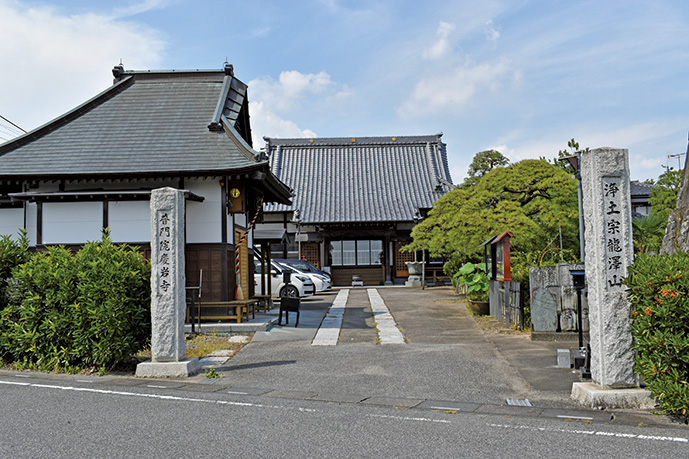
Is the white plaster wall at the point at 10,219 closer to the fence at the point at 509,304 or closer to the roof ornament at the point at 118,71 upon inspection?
the roof ornament at the point at 118,71

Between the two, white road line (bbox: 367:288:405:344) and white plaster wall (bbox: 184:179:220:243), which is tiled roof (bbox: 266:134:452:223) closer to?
white road line (bbox: 367:288:405:344)

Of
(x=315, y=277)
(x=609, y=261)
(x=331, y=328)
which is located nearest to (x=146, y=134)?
(x=331, y=328)

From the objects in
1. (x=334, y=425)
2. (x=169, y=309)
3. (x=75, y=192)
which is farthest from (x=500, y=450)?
(x=75, y=192)

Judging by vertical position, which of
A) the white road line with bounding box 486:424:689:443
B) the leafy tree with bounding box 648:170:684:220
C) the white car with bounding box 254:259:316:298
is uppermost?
the leafy tree with bounding box 648:170:684:220

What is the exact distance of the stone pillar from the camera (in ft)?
18.5

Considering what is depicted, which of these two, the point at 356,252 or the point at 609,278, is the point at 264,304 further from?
the point at 356,252

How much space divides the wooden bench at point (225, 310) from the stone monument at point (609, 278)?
7790 mm

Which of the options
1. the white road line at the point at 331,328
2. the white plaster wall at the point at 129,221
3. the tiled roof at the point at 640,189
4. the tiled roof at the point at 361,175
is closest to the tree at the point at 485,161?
the tiled roof at the point at 361,175

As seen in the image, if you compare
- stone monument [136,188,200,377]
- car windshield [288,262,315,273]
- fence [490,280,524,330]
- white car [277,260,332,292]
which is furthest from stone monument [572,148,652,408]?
car windshield [288,262,315,273]

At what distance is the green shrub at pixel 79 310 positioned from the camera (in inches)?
300

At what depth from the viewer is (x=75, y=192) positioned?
1216 cm

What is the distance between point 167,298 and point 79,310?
126 centimetres

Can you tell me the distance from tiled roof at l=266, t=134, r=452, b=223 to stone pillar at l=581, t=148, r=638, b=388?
877 inches

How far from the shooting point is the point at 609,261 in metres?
5.73
